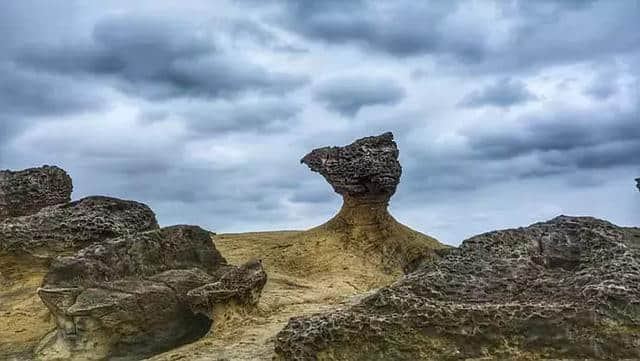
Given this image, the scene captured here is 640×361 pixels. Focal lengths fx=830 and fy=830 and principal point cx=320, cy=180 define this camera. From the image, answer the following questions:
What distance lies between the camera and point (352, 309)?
26.3ft

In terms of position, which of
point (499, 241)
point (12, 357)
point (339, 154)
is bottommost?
point (12, 357)

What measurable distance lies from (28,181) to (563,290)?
11.0 m

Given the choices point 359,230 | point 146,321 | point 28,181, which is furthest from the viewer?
point 359,230

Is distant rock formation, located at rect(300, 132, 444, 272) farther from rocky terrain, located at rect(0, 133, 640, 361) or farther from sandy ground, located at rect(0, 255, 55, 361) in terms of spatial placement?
sandy ground, located at rect(0, 255, 55, 361)

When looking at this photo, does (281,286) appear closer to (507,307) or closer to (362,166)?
(362,166)

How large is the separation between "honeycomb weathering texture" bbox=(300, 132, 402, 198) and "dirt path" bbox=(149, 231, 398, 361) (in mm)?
1322

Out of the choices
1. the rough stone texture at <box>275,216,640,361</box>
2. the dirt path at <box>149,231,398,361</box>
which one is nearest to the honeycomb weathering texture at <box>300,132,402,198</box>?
the dirt path at <box>149,231,398,361</box>

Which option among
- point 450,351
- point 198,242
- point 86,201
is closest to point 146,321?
point 198,242

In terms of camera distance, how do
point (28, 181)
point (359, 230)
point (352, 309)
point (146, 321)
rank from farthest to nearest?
point (359, 230), point (28, 181), point (146, 321), point (352, 309)

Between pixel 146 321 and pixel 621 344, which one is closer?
pixel 621 344

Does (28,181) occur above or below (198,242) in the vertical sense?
above

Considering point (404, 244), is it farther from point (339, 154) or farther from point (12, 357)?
point (12, 357)

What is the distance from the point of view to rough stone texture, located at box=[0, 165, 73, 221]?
599 inches

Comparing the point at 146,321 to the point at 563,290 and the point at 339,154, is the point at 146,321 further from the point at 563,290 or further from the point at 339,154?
the point at 339,154
